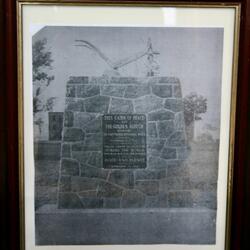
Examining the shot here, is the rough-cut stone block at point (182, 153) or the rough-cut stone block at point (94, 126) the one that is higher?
the rough-cut stone block at point (94, 126)

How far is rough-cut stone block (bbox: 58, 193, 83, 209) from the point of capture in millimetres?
686

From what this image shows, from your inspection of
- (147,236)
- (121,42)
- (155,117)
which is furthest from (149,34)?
(147,236)

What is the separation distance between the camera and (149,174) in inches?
27.0

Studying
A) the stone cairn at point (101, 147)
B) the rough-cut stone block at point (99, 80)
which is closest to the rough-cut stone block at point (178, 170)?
the stone cairn at point (101, 147)

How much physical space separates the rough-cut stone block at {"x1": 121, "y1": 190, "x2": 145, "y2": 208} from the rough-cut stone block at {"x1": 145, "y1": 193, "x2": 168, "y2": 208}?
1 centimetres

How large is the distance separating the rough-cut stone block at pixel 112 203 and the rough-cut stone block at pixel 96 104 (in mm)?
184

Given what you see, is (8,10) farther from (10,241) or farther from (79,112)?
(10,241)

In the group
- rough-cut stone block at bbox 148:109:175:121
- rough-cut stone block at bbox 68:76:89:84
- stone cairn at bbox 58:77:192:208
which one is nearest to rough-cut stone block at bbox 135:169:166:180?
stone cairn at bbox 58:77:192:208

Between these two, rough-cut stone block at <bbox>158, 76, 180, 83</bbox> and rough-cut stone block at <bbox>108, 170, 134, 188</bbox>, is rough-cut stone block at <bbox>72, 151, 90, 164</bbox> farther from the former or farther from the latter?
rough-cut stone block at <bbox>158, 76, 180, 83</bbox>

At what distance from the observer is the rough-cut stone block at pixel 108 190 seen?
2.25 feet

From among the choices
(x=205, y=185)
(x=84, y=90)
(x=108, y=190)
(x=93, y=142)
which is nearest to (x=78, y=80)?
(x=84, y=90)

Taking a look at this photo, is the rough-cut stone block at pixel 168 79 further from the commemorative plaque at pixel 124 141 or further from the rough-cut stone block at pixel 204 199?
the rough-cut stone block at pixel 204 199

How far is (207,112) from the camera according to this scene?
685 mm

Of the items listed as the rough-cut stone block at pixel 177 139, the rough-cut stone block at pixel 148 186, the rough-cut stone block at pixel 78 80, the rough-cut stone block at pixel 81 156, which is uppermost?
the rough-cut stone block at pixel 78 80
